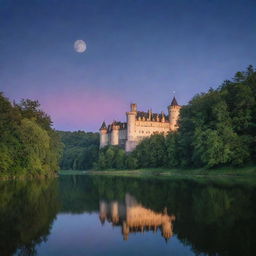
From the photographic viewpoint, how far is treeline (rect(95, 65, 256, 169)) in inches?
1971

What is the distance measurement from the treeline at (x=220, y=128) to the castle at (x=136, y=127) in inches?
1703

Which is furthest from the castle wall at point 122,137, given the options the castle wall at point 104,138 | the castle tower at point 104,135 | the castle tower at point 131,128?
the castle tower at point 104,135

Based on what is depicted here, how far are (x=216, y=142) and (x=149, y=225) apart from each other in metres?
40.3

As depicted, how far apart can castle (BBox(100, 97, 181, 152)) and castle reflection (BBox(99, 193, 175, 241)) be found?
316 ft

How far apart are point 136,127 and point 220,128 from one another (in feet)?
217

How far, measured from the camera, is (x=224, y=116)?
53.8 metres

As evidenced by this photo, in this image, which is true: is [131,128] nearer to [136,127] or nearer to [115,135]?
[136,127]

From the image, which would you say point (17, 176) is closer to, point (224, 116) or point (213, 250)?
point (224, 116)

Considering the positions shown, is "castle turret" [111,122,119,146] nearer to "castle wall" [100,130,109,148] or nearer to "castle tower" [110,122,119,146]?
"castle tower" [110,122,119,146]

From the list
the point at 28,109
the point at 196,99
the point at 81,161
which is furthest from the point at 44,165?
the point at 81,161

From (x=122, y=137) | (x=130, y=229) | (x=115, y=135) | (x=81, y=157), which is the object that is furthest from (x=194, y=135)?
(x=81, y=157)

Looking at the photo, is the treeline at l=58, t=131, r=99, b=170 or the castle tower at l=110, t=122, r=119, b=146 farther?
the treeline at l=58, t=131, r=99, b=170

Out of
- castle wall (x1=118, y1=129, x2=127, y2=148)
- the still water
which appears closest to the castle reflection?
the still water

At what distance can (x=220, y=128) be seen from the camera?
174 ft
